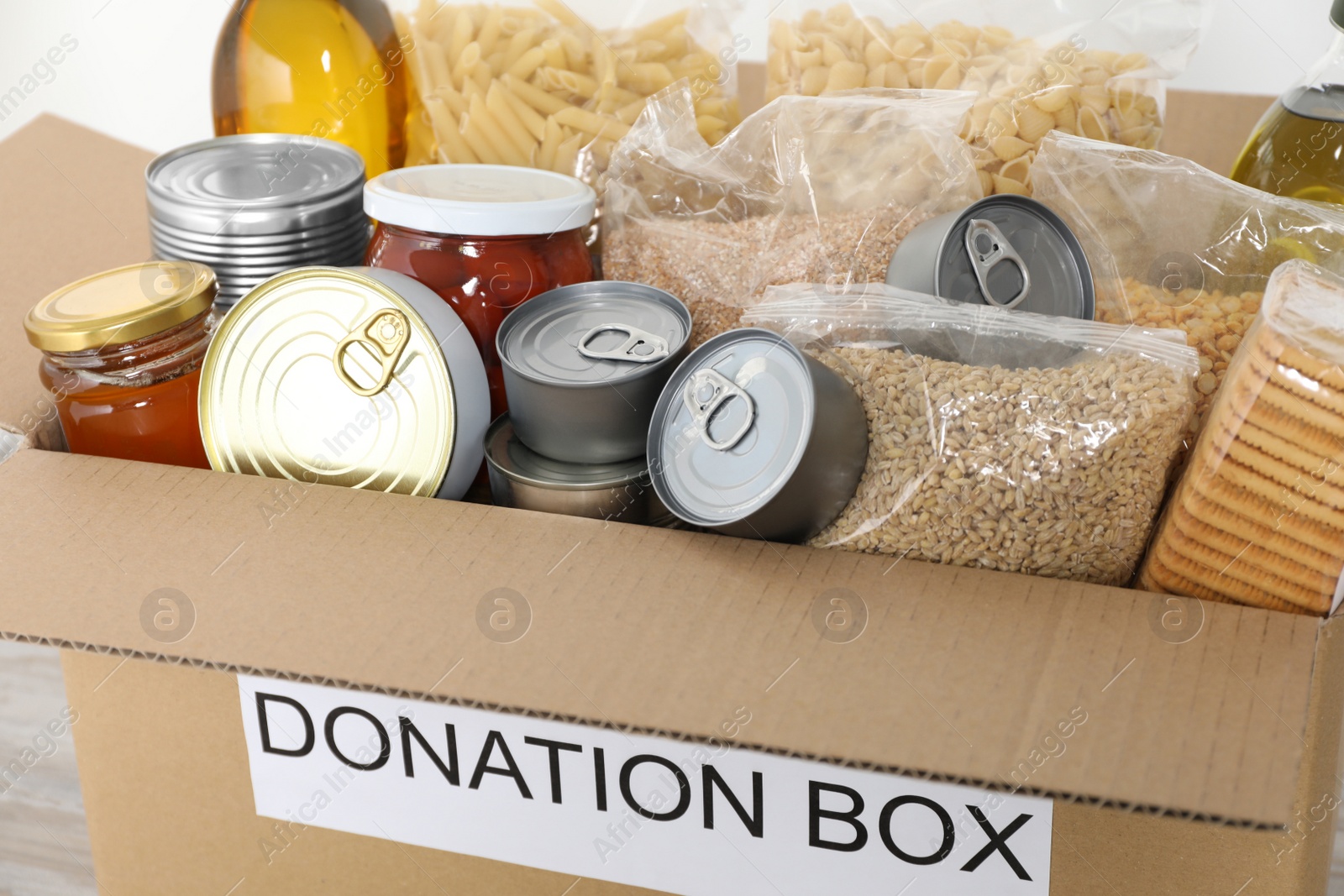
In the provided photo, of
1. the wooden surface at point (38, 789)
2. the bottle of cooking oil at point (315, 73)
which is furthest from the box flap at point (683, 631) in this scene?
the bottle of cooking oil at point (315, 73)

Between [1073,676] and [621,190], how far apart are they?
76cm

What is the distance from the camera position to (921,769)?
707mm

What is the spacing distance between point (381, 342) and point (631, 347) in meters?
0.24

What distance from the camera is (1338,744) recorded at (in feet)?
2.65

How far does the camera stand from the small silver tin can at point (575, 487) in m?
0.95

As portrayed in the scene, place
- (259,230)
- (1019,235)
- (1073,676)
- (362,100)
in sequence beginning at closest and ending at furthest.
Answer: (1073,676) < (1019,235) < (259,230) < (362,100)

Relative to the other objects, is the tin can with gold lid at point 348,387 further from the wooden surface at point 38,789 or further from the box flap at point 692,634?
the wooden surface at point 38,789

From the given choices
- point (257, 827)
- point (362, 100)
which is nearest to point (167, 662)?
point (257, 827)

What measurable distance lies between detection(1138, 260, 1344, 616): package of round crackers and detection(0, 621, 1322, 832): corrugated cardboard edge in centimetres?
5

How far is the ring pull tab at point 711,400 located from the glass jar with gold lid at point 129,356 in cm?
51

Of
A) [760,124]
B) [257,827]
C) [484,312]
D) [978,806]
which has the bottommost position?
[257,827]

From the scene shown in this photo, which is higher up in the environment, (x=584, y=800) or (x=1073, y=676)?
(x=1073, y=676)

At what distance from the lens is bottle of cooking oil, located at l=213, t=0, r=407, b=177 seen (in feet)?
4.38

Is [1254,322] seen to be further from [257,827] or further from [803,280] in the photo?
[257,827]
